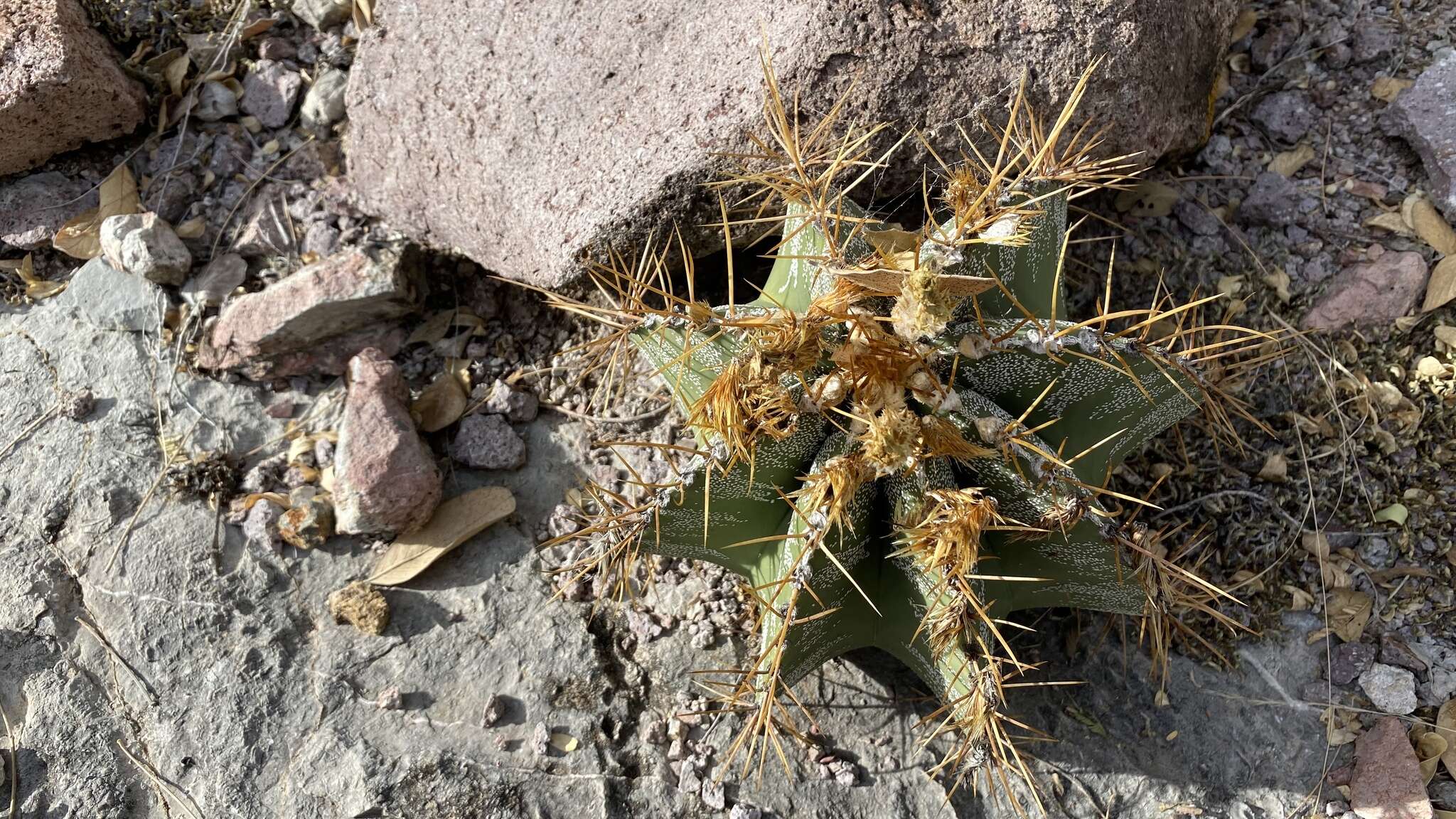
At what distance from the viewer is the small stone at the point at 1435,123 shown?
2299 mm

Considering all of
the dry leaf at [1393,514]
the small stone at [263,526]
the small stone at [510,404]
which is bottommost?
the dry leaf at [1393,514]

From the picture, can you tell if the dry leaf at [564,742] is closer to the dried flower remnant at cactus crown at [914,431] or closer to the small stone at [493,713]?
the small stone at [493,713]

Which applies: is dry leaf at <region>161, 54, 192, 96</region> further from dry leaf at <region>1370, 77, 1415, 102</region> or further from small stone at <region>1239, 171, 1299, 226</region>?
dry leaf at <region>1370, 77, 1415, 102</region>

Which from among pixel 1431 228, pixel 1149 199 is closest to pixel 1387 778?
pixel 1431 228

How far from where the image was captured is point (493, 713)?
2053 mm

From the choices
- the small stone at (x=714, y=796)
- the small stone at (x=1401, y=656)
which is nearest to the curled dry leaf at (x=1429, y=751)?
the small stone at (x=1401, y=656)

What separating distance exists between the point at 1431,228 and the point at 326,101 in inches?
110

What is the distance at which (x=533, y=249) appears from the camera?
2.23 metres

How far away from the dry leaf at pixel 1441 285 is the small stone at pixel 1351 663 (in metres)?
0.80

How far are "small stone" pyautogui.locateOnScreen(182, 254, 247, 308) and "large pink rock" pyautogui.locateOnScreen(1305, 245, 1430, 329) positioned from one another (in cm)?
266

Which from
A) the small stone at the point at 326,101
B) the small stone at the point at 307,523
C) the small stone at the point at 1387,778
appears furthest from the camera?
the small stone at the point at 326,101

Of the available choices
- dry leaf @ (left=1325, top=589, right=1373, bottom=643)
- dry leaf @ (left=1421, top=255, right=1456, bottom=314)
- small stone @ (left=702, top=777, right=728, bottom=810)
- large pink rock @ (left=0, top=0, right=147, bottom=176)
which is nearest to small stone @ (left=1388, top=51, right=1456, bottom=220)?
dry leaf @ (left=1421, top=255, right=1456, bottom=314)

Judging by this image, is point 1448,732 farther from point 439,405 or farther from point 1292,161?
point 439,405

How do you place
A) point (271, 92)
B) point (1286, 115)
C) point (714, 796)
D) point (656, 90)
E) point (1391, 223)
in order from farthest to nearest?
point (271, 92)
point (1286, 115)
point (1391, 223)
point (656, 90)
point (714, 796)
